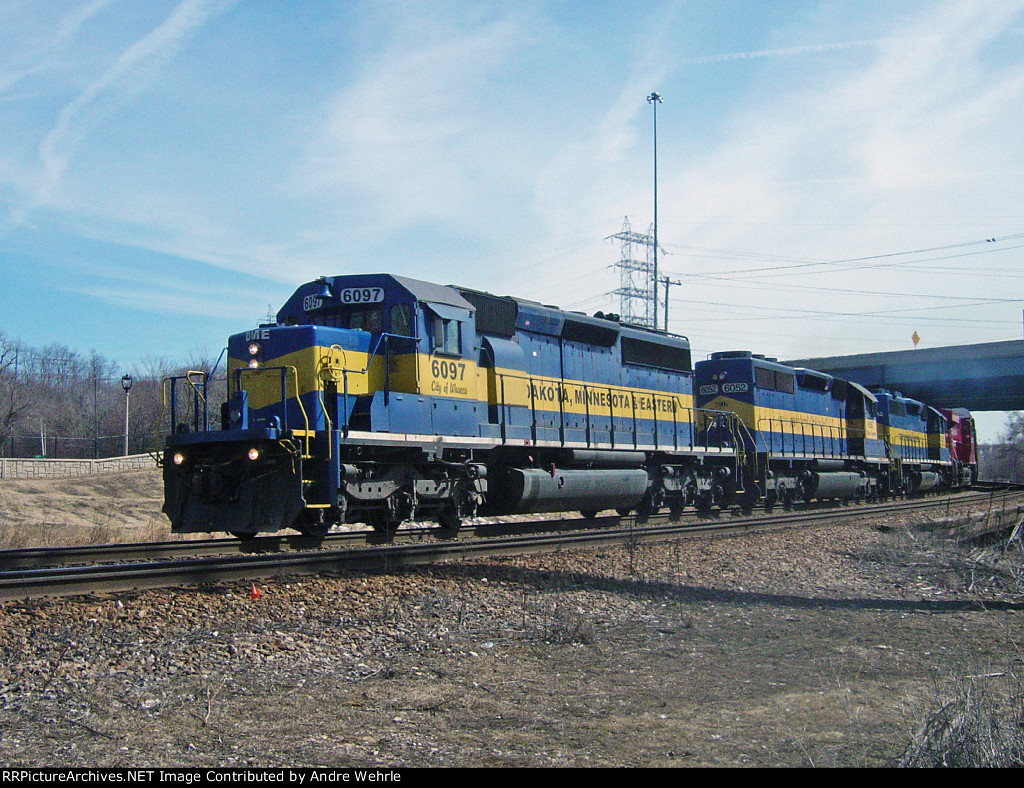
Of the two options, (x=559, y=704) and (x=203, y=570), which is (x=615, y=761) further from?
(x=203, y=570)

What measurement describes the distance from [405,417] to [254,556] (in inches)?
126

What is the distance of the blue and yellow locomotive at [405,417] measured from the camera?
10.5 m

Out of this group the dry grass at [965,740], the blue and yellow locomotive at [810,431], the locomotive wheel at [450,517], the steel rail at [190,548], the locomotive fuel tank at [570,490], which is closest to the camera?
the dry grass at [965,740]

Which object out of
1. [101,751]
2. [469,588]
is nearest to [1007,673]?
[469,588]

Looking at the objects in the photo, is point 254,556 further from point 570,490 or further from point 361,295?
point 570,490

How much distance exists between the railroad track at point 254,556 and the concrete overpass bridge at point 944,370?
34.3 metres

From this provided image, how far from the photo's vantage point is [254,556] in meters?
9.30

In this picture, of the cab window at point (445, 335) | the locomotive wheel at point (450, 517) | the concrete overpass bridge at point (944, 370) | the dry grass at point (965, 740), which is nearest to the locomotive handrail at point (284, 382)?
the cab window at point (445, 335)

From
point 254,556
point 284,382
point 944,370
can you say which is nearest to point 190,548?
point 254,556

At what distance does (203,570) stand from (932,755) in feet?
21.0

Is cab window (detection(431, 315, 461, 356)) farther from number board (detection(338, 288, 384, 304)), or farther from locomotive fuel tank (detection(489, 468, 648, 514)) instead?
locomotive fuel tank (detection(489, 468, 648, 514))

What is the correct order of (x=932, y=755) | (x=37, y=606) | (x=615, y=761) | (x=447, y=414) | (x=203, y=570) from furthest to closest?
(x=447, y=414), (x=203, y=570), (x=37, y=606), (x=615, y=761), (x=932, y=755)

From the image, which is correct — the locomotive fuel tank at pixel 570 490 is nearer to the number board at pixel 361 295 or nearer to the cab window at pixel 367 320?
the cab window at pixel 367 320

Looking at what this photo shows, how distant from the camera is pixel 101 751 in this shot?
4238 mm
